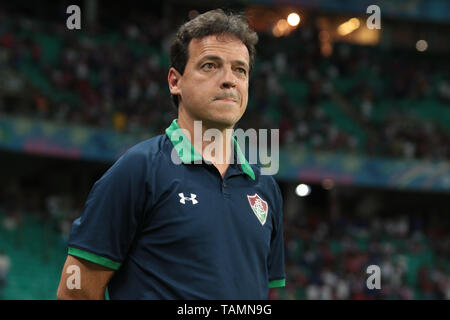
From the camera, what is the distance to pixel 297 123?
21.1m

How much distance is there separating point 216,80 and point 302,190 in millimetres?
20528

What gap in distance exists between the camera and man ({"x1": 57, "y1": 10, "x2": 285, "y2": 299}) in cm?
214

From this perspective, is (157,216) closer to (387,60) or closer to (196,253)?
(196,253)


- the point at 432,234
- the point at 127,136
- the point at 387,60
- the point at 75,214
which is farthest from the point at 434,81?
the point at 75,214

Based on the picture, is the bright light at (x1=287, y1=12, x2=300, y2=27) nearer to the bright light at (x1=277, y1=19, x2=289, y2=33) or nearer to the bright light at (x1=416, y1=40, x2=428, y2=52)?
the bright light at (x1=277, y1=19, x2=289, y2=33)

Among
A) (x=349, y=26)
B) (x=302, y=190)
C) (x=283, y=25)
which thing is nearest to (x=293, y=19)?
(x=283, y=25)

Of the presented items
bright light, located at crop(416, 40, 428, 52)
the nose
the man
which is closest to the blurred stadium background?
bright light, located at crop(416, 40, 428, 52)

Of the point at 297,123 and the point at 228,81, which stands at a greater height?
→ the point at 297,123

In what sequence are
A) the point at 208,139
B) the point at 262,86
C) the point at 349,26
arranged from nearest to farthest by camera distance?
the point at 208,139 < the point at 262,86 < the point at 349,26

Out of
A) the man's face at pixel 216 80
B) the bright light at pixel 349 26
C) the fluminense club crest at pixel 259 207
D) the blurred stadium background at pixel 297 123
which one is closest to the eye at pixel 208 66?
the man's face at pixel 216 80

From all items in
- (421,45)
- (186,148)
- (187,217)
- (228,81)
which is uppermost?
(421,45)

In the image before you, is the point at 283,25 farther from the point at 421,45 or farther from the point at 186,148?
the point at 186,148

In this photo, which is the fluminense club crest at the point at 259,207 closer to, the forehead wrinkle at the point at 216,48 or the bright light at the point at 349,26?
the forehead wrinkle at the point at 216,48

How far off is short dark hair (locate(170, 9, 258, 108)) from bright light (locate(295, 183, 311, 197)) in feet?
66.1
